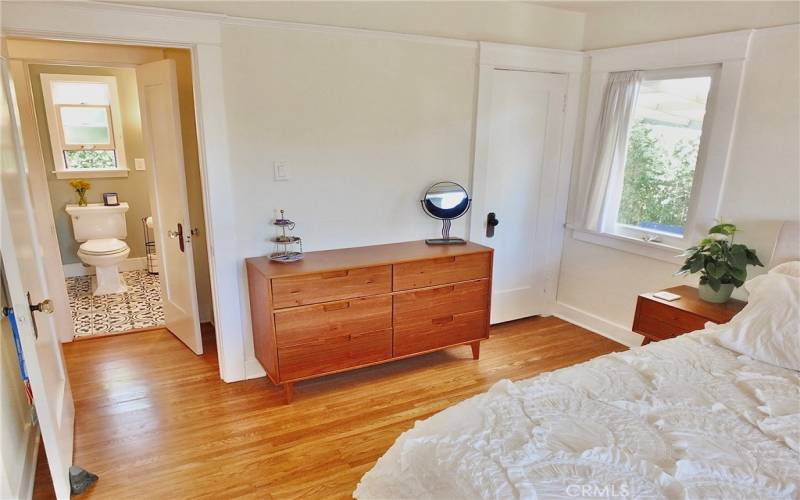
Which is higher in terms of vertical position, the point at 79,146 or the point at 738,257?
the point at 79,146

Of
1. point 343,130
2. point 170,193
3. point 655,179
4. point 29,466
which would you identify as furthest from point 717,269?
point 29,466

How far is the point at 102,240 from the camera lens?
15.4ft

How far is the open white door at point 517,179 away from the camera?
343cm

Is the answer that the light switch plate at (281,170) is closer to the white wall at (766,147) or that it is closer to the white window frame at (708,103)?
the white window frame at (708,103)

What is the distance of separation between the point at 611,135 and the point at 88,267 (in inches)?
206

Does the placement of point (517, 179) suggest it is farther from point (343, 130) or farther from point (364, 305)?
point (364, 305)

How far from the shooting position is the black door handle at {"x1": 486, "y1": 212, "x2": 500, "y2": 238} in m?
3.59

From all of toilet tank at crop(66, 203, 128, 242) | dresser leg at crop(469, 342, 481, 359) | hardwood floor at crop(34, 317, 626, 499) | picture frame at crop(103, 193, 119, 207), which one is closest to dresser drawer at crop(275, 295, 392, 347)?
hardwood floor at crop(34, 317, 626, 499)

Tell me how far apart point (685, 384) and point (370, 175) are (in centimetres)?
208

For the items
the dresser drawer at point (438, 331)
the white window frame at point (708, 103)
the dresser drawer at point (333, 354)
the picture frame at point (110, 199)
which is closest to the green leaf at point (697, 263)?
the white window frame at point (708, 103)

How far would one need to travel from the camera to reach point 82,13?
2193 mm

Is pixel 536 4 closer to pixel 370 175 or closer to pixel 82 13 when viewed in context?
pixel 370 175

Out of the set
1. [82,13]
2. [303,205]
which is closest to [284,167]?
[303,205]
